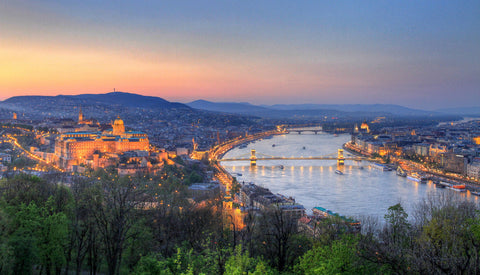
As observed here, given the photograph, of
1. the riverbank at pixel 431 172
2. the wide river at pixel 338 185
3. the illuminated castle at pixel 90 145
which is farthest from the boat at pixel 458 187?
the illuminated castle at pixel 90 145

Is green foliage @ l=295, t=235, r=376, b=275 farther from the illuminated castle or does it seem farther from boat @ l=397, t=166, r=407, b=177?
boat @ l=397, t=166, r=407, b=177

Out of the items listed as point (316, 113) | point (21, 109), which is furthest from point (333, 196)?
point (316, 113)

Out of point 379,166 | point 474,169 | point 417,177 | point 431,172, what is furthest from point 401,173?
point 474,169

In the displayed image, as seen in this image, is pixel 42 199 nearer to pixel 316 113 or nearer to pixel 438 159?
pixel 438 159

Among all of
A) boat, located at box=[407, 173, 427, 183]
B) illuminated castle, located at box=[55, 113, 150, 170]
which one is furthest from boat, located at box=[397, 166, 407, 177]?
illuminated castle, located at box=[55, 113, 150, 170]

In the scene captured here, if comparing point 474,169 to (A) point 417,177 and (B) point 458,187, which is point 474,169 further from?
(B) point 458,187

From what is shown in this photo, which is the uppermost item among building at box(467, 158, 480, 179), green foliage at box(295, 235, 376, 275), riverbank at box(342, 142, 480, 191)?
green foliage at box(295, 235, 376, 275)
